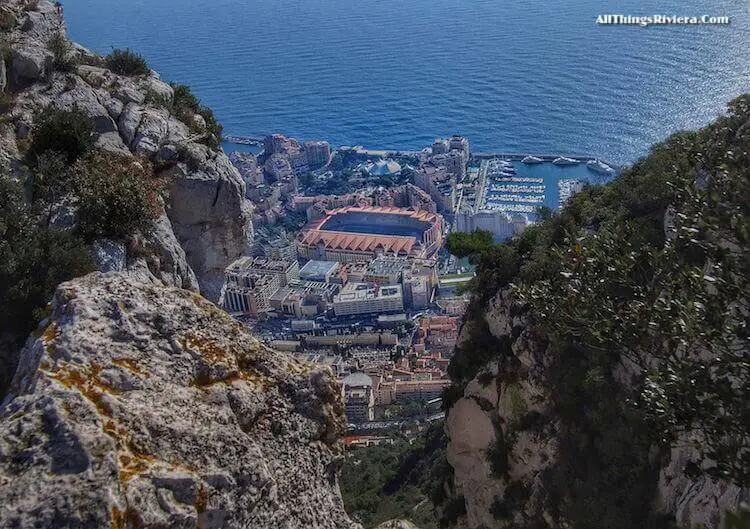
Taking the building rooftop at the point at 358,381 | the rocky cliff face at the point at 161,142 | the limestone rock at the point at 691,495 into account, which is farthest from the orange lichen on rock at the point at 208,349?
the building rooftop at the point at 358,381

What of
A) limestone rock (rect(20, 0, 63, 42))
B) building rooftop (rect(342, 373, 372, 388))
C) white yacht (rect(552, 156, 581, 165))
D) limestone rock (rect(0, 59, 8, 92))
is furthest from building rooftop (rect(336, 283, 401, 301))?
limestone rock (rect(0, 59, 8, 92))

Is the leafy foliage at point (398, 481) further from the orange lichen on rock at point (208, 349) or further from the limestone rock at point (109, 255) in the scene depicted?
the orange lichen on rock at point (208, 349)

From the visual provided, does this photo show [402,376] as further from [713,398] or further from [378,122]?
[378,122]

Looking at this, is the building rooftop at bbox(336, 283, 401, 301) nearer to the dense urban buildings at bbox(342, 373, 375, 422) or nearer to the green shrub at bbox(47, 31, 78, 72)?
the dense urban buildings at bbox(342, 373, 375, 422)

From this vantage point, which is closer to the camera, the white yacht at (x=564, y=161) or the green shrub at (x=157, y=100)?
the green shrub at (x=157, y=100)

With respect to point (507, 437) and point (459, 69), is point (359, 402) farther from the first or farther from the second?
point (459, 69)

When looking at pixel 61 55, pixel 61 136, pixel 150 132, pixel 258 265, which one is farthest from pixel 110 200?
pixel 258 265
